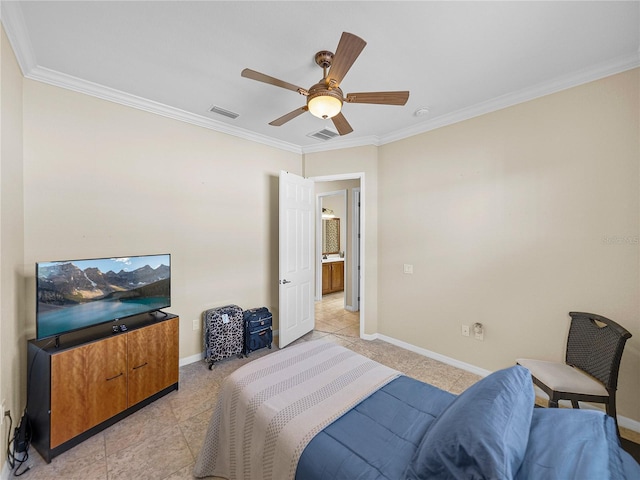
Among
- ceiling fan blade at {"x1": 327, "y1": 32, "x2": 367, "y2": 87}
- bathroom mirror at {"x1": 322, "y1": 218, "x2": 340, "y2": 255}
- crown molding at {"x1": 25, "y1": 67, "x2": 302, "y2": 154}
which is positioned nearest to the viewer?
ceiling fan blade at {"x1": 327, "y1": 32, "x2": 367, "y2": 87}

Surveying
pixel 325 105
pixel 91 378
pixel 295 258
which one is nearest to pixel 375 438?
pixel 325 105

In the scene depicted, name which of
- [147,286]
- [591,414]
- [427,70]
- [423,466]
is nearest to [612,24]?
[427,70]

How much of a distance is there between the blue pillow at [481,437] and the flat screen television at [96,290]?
239 cm

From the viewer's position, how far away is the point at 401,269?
363 cm

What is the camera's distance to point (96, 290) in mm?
2154

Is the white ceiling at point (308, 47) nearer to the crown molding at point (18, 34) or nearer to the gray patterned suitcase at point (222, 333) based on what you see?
the crown molding at point (18, 34)

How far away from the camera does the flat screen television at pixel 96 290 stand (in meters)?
1.91

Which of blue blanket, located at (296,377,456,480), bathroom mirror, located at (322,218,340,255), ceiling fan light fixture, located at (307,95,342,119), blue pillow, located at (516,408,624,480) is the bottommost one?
blue blanket, located at (296,377,456,480)

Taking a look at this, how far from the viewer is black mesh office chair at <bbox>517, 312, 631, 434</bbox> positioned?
1.85m

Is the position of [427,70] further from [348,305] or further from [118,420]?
[348,305]

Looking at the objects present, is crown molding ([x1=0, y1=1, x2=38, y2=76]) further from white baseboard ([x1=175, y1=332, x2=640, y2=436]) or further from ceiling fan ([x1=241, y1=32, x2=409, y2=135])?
white baseboard ([x1=175, y1=332, x2=640, y2=436])

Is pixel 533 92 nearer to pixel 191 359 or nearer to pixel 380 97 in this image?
pixel 380 97

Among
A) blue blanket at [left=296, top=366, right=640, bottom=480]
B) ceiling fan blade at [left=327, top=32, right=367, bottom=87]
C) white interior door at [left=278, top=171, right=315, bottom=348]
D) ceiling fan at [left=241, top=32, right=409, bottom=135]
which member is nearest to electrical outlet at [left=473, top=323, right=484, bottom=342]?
blue blanket at [left=296, top=366, right=640, bottom=480]

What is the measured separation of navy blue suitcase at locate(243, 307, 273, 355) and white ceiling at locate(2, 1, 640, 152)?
2424 mm
